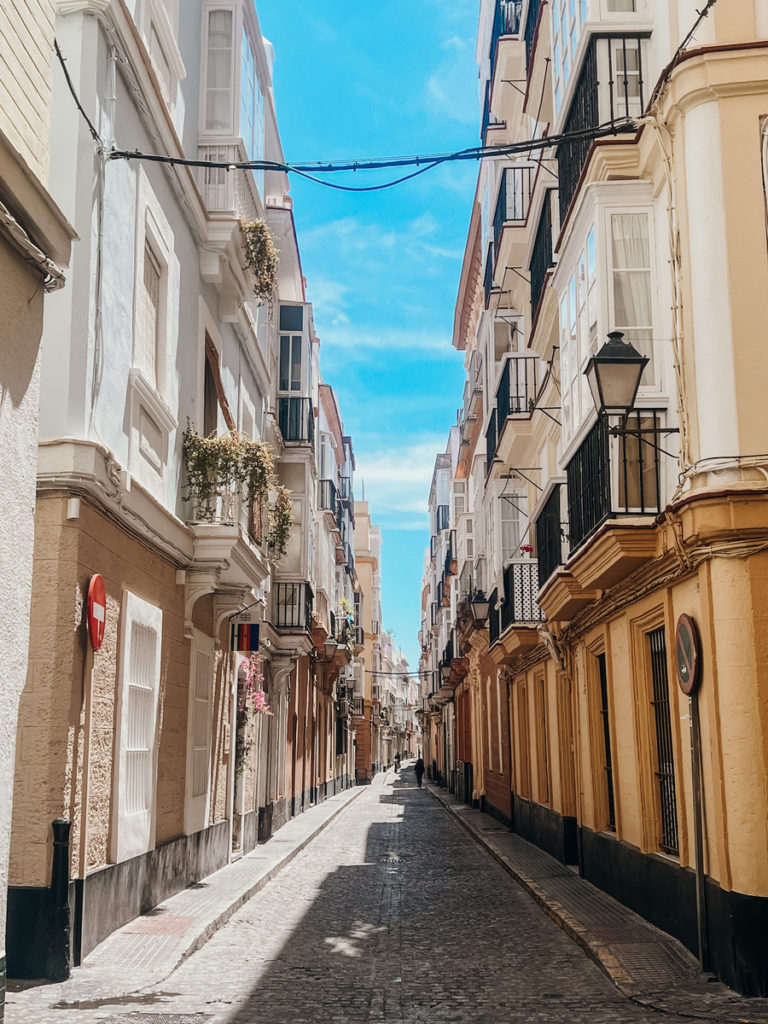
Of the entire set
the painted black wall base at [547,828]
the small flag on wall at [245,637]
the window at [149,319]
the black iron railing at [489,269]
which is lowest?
the painted black wall base at [547,828]

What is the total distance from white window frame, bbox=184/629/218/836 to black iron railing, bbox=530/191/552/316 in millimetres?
6701

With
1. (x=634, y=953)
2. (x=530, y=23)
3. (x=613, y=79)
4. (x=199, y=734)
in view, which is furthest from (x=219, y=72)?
(x=634, y=953)

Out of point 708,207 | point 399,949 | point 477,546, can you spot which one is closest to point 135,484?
point 399,949

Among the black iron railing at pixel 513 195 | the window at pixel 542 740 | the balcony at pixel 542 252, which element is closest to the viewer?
the balcony at pixel 542 252

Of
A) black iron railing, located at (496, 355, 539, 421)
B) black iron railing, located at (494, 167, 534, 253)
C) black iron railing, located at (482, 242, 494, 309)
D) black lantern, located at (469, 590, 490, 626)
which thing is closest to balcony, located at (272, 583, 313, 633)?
black lantern, located at (469, 590, 490, 626)

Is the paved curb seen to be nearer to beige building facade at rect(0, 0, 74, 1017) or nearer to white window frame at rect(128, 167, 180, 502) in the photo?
beige building facade at rect(0, 0, 74, 1017)

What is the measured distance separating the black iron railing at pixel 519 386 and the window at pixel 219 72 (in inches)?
292

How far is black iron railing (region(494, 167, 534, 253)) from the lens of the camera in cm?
1936

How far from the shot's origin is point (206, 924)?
10.3 m

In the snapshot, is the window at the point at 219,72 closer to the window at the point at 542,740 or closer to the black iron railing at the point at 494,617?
the window at the point at 542,740

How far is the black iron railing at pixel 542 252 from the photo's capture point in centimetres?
1556

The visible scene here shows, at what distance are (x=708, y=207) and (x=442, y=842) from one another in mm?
15286

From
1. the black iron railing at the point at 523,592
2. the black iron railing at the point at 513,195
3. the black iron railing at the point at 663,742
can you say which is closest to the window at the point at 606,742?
the black iron railing at the point at 663,742

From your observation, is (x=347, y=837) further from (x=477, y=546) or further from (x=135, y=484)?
(x=135, y=484)
